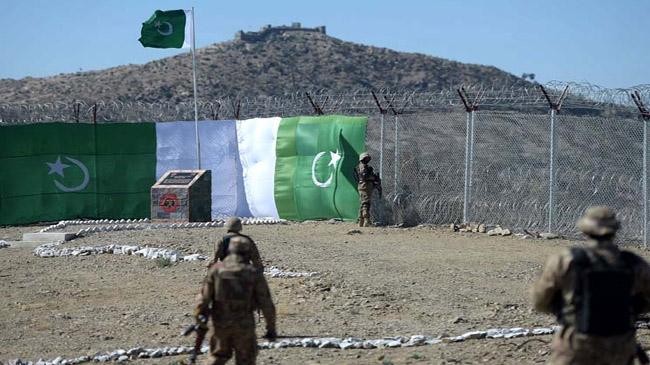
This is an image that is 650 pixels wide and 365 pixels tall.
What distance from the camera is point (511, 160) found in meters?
19.4

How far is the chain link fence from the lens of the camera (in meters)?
16.2

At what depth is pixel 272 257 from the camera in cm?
1443

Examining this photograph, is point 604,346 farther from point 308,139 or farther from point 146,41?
point 146,41

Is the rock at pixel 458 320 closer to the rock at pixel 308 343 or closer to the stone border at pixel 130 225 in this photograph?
the rock at pixel 308 343

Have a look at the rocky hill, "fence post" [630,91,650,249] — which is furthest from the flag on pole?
the rocky hill

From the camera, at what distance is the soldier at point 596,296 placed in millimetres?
5684

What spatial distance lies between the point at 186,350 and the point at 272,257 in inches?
211

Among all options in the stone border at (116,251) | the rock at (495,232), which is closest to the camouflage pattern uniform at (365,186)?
the rock at (495,232)

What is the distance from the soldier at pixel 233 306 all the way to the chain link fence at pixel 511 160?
A: 9407 millimetres

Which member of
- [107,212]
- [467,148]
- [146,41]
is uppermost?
[146,41]

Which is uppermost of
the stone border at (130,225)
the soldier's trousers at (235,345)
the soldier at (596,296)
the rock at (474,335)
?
the soldier at (596,296)

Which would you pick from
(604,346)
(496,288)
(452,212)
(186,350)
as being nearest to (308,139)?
(452,212)

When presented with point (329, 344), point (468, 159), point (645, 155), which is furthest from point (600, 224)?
point (468, 159)

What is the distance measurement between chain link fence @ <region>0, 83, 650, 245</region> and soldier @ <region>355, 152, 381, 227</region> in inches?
28.9
